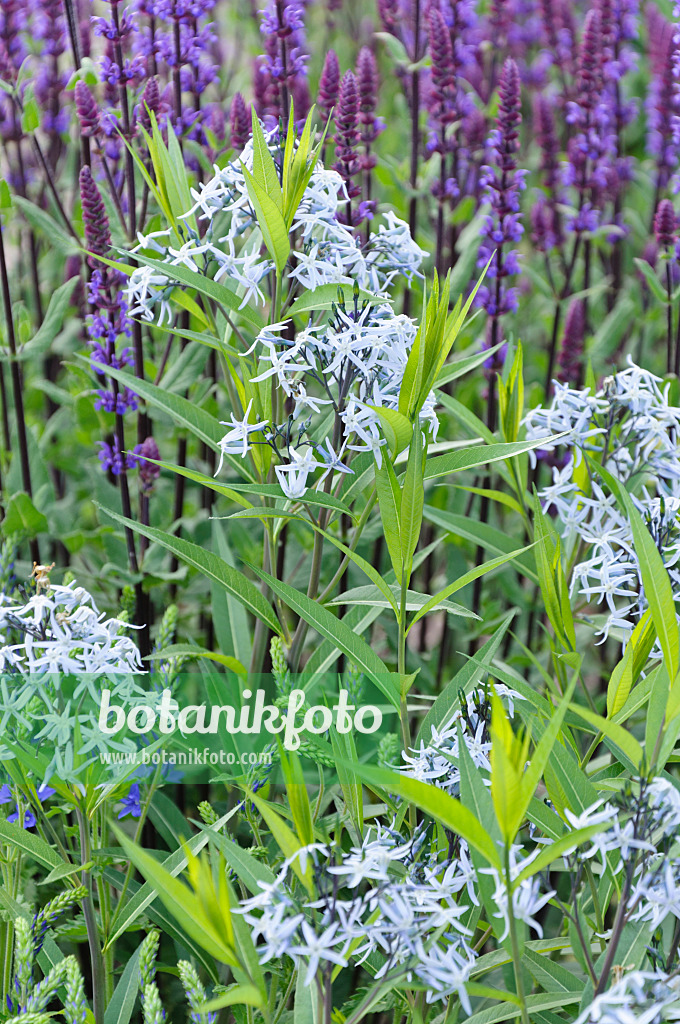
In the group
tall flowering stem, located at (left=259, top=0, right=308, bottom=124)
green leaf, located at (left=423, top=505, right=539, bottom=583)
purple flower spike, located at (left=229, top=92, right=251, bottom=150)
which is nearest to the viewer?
green leaf, located at (left=423, top=505, right=539, bottom=583)

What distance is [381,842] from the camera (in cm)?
143

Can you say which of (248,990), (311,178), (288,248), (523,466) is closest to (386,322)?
(288,248)

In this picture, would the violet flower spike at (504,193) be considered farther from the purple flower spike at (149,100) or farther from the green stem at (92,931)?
the green stem at (92,931)

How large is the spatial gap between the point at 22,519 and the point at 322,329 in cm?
121

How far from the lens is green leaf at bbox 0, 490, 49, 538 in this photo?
2428 mm

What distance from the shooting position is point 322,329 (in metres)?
1.66

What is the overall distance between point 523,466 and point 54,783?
136 centimetres

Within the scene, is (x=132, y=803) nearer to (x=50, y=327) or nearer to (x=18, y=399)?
(x=18, y=399)

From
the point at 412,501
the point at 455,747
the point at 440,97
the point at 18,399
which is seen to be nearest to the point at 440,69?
the point at 440,97

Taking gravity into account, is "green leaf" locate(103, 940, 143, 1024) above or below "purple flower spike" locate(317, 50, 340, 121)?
below

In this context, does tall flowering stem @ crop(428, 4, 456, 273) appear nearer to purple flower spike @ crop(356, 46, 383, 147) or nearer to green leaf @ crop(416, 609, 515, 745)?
purple flower spike @ crop(356, 46, 383, 147)

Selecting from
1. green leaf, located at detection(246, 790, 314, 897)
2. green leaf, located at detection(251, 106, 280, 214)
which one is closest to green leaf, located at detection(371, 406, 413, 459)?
green leaf, located at detection(251, 106, 280, 214)

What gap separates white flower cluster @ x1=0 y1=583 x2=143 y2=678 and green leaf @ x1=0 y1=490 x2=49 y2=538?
0.84m

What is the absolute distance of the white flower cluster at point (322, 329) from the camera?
162cm
